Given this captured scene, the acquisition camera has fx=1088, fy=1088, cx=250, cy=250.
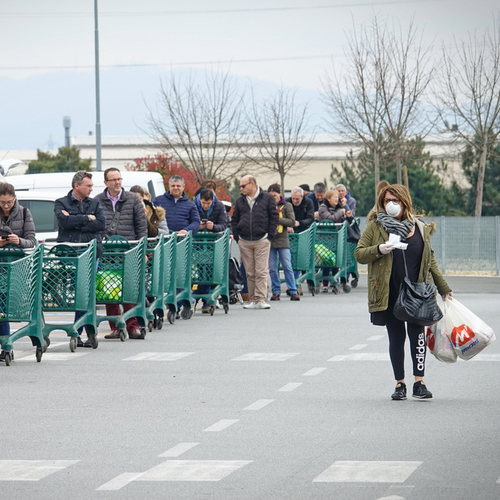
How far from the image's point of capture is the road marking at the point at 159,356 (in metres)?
11.4

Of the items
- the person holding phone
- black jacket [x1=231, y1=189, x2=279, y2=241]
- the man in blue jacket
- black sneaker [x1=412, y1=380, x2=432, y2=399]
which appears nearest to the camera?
black sneaker [x1=412, y1=380, x2=432, y2=399]

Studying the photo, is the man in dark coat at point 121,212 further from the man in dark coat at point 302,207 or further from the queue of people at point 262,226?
the man in dark coat at point 302,207

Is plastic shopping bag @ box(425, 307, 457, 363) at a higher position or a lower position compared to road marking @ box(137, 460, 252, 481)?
higher

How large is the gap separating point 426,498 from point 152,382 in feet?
15.1

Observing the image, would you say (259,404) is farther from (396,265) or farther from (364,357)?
(364,357)

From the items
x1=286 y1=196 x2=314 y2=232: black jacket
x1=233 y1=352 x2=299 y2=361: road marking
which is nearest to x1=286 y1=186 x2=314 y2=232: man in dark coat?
x1=286 y1=196 x2=314 y2=232: black jacket

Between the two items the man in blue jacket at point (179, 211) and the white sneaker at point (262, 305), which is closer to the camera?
the man in blue jacket at point (179, 211)

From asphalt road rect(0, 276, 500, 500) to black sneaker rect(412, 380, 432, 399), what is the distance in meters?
0.06

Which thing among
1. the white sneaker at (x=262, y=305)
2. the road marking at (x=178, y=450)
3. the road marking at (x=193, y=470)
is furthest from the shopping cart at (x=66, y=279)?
the white sneaker at (x=262, y=305)

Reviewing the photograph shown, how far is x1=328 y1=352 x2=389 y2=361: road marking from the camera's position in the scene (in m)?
11.2

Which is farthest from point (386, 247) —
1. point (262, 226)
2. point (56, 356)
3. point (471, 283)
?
point (471, 283)

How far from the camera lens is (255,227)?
56.6 feet

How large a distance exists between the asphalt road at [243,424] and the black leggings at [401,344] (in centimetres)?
27

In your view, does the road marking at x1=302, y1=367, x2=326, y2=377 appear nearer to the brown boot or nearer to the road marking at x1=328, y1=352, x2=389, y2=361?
the road marking at x1=328, y1=352, x2=389, y2=361
